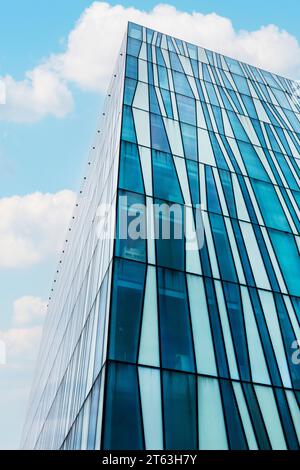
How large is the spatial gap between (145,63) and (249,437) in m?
22.4

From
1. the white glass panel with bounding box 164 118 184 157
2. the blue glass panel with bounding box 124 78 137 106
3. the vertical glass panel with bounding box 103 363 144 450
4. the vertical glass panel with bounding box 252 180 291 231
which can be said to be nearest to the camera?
the vertical glass panel with bounding box 103 363 144 450

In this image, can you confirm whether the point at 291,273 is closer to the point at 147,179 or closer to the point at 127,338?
the point at 147,179

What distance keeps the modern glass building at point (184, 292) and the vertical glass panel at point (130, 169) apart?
0.06m

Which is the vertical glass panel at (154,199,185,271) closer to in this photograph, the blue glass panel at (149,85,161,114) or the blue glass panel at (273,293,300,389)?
Answer: the blue glass panel at (273,293,300,389)

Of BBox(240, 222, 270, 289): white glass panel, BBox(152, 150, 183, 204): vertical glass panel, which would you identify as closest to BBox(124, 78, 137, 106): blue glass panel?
BBox(152, 150, 183, 204): vertical glass panel

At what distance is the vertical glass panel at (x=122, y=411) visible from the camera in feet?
36.8

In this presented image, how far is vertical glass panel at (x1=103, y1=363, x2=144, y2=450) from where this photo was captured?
442 inches

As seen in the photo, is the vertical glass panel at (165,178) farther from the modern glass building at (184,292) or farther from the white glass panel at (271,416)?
the white glass panel at (271,416)

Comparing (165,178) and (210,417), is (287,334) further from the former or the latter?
(165,178)

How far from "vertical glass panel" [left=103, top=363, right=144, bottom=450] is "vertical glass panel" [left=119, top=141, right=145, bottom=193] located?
7879 mm

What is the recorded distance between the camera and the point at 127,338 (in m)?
13.1

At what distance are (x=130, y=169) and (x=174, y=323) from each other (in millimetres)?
7408

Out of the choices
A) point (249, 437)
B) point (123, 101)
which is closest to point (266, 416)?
point (249, 437)

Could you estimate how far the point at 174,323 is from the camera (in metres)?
14.2
